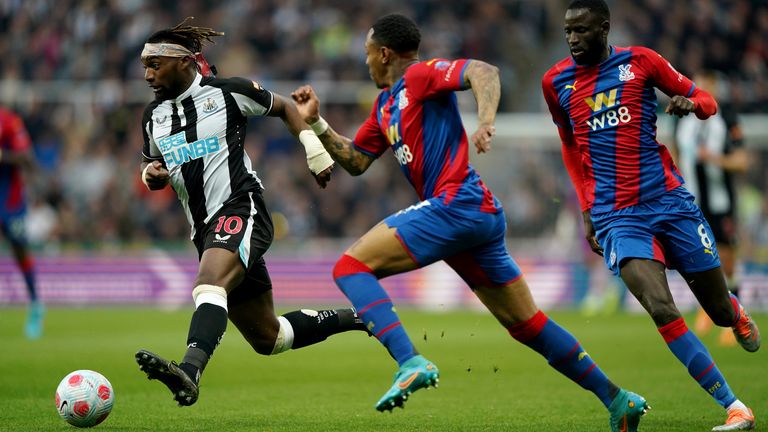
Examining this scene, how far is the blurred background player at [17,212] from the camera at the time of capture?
13.9 metres

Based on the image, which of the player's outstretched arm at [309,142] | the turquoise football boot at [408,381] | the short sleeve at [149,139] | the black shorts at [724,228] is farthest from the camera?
the black shorts at [724,228]

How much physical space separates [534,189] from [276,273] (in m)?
5.18

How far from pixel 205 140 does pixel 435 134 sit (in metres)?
1.82

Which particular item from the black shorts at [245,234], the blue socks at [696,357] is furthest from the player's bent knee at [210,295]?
the blue socks at [696,357]

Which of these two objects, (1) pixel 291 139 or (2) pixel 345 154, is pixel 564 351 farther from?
(1) pixel 291 139

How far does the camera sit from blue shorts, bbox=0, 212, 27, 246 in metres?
14.0

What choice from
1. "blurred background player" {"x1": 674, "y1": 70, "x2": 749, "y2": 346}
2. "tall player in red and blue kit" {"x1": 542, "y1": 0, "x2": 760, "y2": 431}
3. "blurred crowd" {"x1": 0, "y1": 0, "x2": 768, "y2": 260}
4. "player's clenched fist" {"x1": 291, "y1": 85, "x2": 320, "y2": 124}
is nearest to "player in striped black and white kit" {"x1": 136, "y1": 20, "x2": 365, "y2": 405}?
"player's clenched fist" {"x1": 291, "y1": 85, "x2": 320, "y2": 124}

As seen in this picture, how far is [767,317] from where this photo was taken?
16656mm

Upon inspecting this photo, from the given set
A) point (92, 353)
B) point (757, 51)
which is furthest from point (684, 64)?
point (92, 353)

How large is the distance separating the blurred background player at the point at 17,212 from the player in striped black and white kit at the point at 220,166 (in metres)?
6.92

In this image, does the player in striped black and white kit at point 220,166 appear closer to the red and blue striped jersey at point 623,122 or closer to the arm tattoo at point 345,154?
the arm tattoo at point 345,154

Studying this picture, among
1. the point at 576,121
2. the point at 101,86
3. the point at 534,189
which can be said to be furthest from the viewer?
the point at 101,86

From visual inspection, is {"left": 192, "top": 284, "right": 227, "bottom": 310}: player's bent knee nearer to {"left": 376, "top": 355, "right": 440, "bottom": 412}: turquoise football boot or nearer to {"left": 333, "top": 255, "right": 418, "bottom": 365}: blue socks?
{"left": 333, "top": 255, "right": 418, "bottom": 365}: blue socks

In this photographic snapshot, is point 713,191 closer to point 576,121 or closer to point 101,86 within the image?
point 576,121
